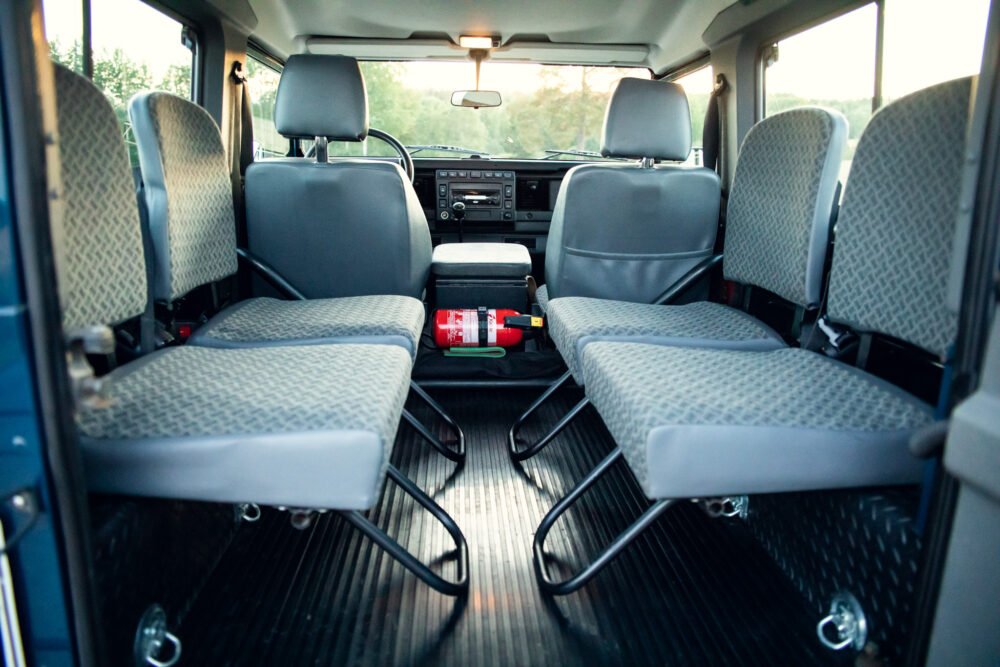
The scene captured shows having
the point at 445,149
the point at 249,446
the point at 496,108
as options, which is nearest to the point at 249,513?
the point at 249,446

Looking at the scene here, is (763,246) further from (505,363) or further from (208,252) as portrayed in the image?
(208,252)

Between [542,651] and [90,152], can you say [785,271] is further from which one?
[90,152]

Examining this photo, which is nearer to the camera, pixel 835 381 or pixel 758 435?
pixel 758 435

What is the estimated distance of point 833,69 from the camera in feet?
7.66

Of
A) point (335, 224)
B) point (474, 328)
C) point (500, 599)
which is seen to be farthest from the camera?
point (474, 328)

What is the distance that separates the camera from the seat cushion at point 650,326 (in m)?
1.88

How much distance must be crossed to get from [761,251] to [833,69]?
0.78 meters

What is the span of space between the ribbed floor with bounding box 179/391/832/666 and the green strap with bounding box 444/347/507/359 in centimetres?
97

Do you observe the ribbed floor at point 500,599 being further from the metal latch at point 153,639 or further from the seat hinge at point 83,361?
the seat hinge at point 83,361

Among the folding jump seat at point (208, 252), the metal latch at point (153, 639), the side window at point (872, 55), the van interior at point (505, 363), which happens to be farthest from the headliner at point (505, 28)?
the metal latch at point (153, 639)

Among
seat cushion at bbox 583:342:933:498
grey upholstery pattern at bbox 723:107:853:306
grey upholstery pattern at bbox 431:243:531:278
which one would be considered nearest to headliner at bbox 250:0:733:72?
grey upholstery pattern at bbox 723:107:853:306

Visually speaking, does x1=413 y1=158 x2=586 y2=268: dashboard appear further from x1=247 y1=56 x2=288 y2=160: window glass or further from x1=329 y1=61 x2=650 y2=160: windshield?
x1=247 y1=56 x2=288 y2=160: window glass

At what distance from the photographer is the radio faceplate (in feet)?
13.3

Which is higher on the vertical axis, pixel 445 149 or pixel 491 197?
pixel 445 149
